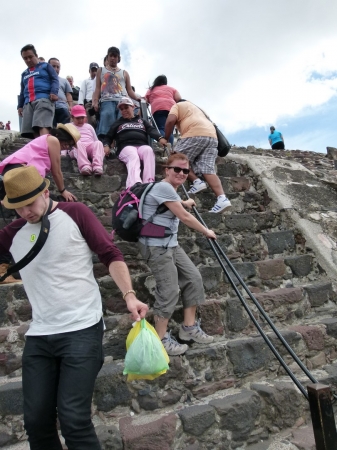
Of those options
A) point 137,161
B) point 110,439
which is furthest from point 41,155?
point 110,439

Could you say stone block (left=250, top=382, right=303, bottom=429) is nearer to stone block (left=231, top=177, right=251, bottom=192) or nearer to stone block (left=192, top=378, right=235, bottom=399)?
stone block (left=192, top=378, right=235, bottom=399)

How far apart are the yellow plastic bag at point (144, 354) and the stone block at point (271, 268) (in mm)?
2107

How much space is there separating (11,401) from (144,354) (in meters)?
1.09

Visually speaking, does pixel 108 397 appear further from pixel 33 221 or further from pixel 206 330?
pixel 33 221

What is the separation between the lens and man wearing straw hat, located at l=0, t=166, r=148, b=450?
1719 millimetres

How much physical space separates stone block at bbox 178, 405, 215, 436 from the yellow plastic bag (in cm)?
76

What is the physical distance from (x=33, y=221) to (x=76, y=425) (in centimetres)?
95

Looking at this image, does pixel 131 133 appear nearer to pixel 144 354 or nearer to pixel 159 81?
pixel 159 81

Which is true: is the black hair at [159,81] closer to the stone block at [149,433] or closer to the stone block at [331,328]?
the stone block at [331,328]

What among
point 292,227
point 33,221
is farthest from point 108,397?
point 292,227

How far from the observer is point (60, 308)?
1.83 m

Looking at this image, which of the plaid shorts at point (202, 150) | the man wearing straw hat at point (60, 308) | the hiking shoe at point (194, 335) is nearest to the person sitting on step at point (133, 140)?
A: the plaid shorts at point (202, 150)

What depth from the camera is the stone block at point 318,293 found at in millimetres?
3662

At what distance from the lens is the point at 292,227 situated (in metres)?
4.39
